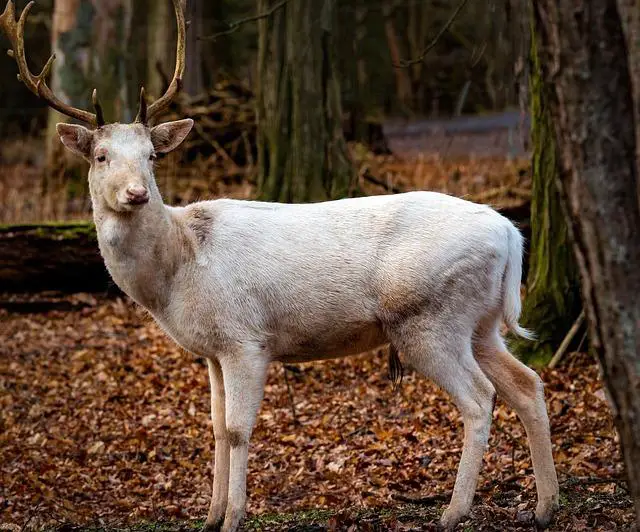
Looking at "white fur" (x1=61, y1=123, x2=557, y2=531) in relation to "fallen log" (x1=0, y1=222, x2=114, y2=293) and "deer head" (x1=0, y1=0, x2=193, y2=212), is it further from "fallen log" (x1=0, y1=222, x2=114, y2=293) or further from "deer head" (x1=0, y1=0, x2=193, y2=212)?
"fallen log" (x1=0, y1=222, x2=114, y2=293)

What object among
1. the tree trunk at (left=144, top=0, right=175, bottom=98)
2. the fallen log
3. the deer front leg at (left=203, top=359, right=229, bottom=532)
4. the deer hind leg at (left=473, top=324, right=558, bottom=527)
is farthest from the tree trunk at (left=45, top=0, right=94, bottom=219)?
the deer hind leg at (left=473, top=324, right=558, bottom=527)

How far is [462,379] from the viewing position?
5441 millimetres

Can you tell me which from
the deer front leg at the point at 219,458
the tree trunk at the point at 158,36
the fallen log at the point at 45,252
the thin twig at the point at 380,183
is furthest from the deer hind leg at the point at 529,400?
the tree trunk at the point at 158,36

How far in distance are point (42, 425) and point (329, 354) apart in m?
3.84

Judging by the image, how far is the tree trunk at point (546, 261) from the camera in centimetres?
789

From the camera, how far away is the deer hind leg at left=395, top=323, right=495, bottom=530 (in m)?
5.38

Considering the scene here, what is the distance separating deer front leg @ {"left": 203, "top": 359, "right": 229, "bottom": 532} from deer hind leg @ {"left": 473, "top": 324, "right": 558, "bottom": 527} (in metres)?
1.51

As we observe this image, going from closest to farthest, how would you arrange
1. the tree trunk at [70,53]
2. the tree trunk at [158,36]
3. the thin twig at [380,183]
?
the thin twig at [380,183] → the tree trunk at [70,53] → the tree trunk at [158,36]

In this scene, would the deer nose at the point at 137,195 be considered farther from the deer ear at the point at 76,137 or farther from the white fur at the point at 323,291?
the deer ear at the point at 76,137

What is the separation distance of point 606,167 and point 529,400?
240 centimetres

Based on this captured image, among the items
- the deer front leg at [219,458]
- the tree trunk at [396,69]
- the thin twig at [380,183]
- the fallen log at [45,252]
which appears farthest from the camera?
the tree trunk at [396,69]

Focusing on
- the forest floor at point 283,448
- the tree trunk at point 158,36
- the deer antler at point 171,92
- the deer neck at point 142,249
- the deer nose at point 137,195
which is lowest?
→ the forest floor at point 283,448

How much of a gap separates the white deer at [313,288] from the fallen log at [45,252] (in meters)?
5.15

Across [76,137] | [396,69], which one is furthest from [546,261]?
[396,69]
